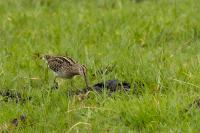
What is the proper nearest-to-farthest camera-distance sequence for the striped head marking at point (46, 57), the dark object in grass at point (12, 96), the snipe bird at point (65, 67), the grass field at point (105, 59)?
the grass field at point (105, 59) → the dark object in grass at point (12, 96) → the snipe bird at point (65, 67) → the striped head marking at point (46, 57)

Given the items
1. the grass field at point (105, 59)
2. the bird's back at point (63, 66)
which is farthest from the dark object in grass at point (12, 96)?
the bird's back at point (63, 66)

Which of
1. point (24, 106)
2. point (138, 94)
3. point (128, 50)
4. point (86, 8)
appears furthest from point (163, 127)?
point (86, 8)

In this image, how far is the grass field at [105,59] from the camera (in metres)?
6.65

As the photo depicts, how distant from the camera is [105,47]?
9.32m

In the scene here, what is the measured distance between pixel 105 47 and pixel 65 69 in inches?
64.5

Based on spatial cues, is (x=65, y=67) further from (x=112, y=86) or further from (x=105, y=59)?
(x=105, y=59)

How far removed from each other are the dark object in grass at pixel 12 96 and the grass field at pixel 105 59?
0.22 ft

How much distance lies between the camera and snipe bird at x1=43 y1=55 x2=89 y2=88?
7625 mm

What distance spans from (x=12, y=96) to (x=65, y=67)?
2.17 feet

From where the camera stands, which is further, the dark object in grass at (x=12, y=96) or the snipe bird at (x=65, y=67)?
the snipe bird at (x=65, y=67)

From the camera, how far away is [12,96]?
24.8ft

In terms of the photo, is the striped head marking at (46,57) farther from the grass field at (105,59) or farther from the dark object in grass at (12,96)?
the dark object in grass at (12,96)

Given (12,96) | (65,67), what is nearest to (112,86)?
(65,67)

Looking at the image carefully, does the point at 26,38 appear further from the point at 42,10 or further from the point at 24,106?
the point at 24,106
